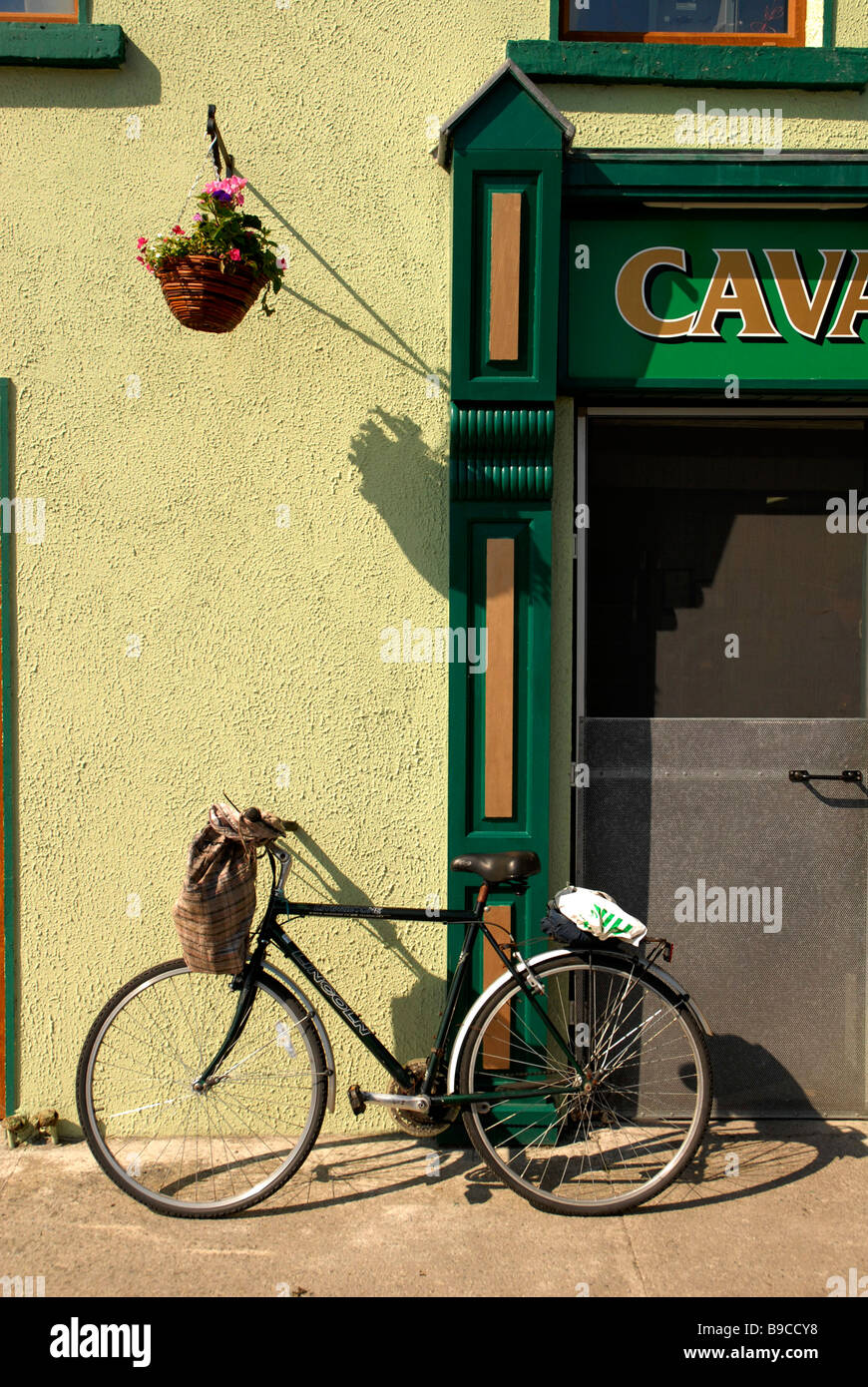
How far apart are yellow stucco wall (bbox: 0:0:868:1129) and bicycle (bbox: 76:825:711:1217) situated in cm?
25

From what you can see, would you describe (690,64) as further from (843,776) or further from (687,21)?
(843,776)

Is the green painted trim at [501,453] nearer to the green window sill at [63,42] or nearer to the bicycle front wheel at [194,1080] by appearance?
the green window sill at [63,42]

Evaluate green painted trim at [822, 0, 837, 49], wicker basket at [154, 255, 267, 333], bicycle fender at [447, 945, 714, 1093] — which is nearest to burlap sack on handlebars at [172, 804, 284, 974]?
bicycle fender at [447, 945, 714, 1093]

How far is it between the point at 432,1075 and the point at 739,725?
1.79 meters

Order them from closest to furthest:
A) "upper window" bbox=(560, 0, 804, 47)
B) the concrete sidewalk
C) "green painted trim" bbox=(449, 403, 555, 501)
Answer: the concrete sidewalk → "green painted trim" bbox=(449, 403, 555, 501) → "upper window" bbox=(560, 0, 804, 47)

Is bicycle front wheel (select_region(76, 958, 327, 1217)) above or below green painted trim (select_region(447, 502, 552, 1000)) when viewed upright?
below

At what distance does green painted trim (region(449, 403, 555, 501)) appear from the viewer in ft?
12.4

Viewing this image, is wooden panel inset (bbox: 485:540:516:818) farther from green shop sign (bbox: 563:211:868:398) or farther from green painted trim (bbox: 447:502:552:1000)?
green shop sign (bbox: 563:211:868:398)

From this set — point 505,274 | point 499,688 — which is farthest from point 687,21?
point 499,688

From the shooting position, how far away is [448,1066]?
3504mm

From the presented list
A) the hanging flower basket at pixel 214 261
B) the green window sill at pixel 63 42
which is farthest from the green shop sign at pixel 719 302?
the green window sill at pixel 63 42

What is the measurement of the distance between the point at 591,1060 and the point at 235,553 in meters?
2.28

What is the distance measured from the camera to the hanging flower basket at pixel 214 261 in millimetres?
3369

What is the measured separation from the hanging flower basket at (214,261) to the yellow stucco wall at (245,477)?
44 cm
